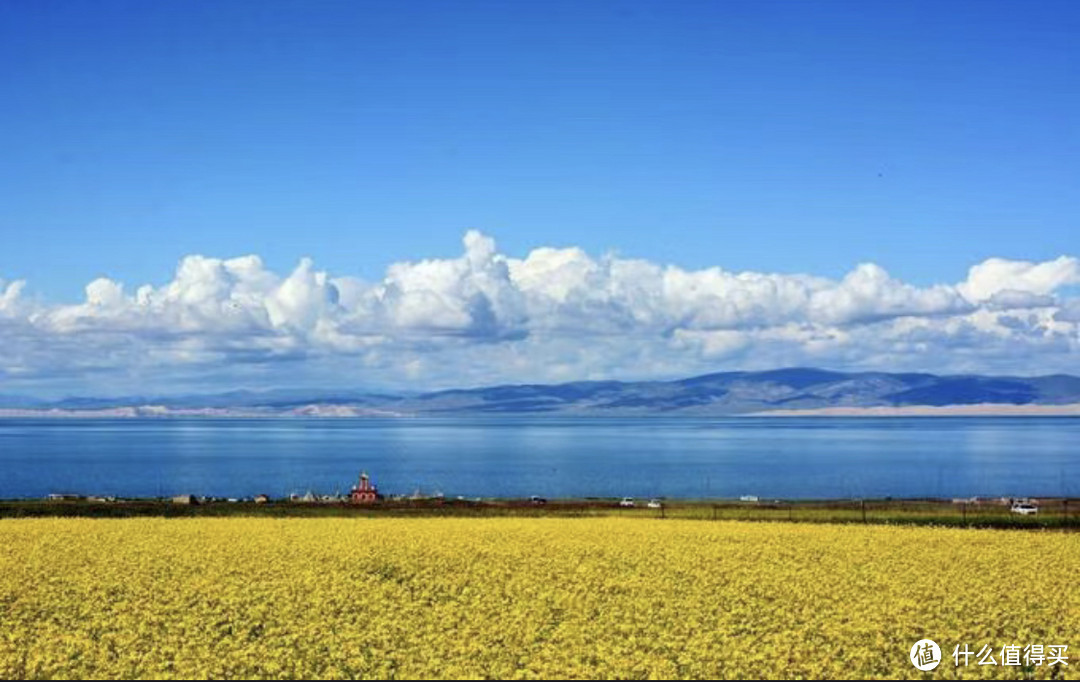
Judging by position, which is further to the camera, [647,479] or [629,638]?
[647,479]

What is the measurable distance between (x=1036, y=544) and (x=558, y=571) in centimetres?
2150

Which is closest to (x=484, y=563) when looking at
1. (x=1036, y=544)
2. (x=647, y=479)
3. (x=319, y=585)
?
(x=319, y=585)

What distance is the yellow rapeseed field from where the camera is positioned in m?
22.4

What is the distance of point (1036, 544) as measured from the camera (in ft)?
144

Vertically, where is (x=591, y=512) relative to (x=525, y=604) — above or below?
above

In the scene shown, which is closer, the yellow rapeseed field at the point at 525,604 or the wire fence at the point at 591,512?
the yellow rapeseed field at the point at 525,604

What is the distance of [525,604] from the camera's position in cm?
2864

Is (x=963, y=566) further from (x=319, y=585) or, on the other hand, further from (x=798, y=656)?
(x=319, y=585)

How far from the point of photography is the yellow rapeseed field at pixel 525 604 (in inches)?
880

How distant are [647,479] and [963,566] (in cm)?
11948

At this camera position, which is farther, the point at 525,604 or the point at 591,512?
the point at 591,512

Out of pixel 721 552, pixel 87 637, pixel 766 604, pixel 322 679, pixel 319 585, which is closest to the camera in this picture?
pixel 322 679

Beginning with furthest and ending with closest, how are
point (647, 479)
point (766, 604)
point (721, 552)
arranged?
point (647, 479)
point (721, 552)
point (766, 604)

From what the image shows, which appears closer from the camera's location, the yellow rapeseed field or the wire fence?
the yellow rapeseed field
